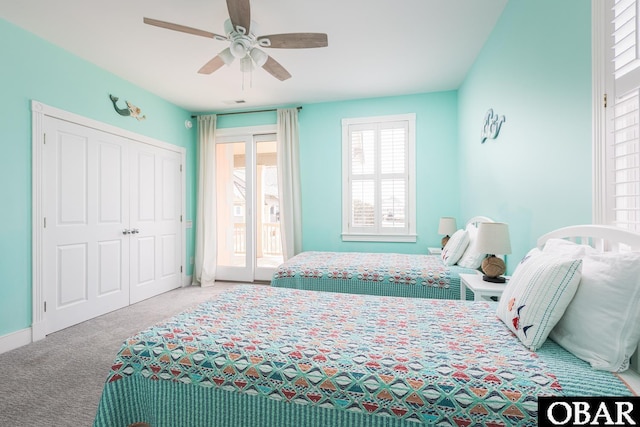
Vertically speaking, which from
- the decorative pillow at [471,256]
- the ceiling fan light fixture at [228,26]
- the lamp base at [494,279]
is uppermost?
the ceiling fan light fixture at [228,26]

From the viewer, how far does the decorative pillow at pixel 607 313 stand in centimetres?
98

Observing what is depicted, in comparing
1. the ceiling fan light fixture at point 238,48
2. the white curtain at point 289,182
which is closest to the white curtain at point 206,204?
the white curtain at point 289,182

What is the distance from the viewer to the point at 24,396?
1884mm

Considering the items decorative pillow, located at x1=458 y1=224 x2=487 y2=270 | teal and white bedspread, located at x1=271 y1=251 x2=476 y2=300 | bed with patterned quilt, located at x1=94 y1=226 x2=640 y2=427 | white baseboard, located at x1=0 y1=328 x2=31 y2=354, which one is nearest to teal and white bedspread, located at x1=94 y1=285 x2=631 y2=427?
bed with patterned quilt, located at x1=94 y1=226 x2=640 y2=427

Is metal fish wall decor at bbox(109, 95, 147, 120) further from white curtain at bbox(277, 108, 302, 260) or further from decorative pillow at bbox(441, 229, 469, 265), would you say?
decorative pillow at bbox(441, 229, 469, 265)

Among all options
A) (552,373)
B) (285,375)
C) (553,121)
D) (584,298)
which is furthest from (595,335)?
(553,121)

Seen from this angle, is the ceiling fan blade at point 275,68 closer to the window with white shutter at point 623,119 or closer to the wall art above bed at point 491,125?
the wall art above bed at point 491,125

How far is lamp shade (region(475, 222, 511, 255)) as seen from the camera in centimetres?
208

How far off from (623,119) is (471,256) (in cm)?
166

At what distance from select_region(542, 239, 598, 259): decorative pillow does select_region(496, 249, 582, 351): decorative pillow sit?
4.4 inches

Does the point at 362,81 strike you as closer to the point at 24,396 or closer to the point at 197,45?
the point at 197,45

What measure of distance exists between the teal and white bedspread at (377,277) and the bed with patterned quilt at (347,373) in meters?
1.08

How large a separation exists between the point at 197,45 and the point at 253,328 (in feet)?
9.18

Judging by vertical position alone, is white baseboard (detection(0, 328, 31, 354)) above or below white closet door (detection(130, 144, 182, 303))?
below
